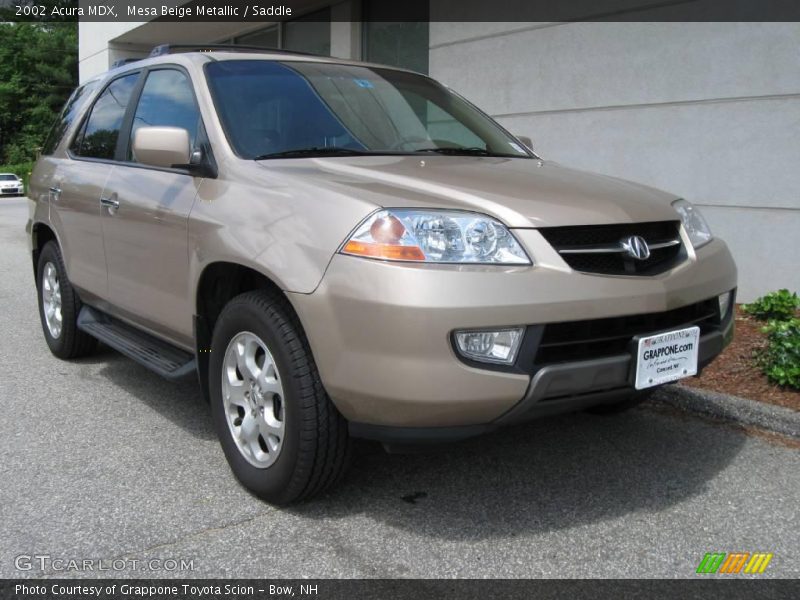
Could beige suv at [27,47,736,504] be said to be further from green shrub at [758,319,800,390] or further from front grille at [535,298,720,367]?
green shrub at [758,319,800,390]

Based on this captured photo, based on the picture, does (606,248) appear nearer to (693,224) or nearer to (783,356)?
(693,224)

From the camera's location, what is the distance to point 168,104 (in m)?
4.02

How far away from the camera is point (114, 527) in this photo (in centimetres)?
298

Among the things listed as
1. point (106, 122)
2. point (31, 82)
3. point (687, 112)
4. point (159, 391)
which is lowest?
point (159, 391)

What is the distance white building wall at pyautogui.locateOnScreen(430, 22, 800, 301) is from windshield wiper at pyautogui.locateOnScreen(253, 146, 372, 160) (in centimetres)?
394

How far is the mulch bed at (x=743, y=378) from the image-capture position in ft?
14.2

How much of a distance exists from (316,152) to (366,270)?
103 cm

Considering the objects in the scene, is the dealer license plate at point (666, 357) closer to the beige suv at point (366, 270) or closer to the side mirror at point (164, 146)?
the beige suv at point (366, 270)

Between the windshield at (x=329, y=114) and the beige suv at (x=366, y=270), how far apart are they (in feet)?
0.04

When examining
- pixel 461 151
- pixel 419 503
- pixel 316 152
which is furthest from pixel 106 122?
pixel 419 503

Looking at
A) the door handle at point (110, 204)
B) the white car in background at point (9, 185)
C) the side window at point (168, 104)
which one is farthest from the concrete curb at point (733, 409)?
the white car in background at point (9, 185)

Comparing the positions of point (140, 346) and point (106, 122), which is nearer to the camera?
point (140, 346)

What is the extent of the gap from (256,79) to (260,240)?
115cm

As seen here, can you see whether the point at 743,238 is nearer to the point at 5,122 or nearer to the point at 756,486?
the point at 756,486
